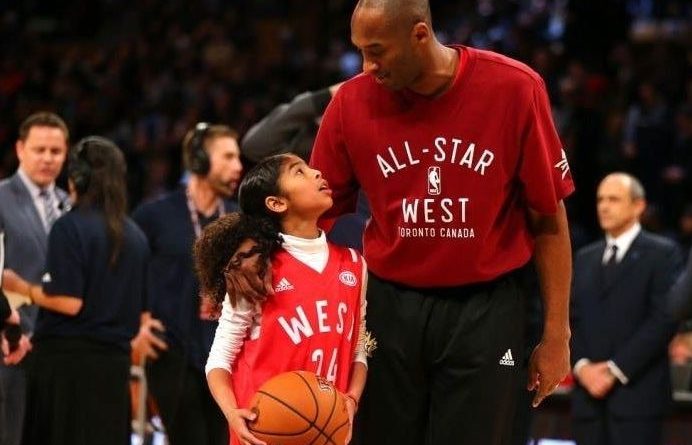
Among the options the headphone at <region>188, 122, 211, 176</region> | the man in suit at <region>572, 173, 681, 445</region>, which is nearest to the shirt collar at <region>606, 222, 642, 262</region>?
the man in suit at <region>572, 173, 681, 445</region>

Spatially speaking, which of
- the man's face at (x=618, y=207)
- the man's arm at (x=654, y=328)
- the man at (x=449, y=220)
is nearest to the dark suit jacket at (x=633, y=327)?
the man's arm at (x=654, y=328)

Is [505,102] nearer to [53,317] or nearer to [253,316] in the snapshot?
[253,316]

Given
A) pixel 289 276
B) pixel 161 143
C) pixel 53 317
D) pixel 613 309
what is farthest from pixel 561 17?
pixel 289 276

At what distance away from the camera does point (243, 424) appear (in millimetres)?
3783

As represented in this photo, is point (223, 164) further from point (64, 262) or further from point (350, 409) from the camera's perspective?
point (350, 409)

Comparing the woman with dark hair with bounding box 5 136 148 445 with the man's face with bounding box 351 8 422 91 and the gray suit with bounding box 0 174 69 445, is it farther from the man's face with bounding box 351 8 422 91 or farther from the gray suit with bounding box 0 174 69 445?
the man's face with bounding box 351 8 422 91

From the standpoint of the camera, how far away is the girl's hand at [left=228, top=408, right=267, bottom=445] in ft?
12.3

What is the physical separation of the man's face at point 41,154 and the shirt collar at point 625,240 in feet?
10.7

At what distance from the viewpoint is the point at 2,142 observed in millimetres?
16641

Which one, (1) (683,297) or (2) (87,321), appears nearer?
(1) (683,297)

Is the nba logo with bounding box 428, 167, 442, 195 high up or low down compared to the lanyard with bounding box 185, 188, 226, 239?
down

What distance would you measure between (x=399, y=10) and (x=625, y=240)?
178 inches

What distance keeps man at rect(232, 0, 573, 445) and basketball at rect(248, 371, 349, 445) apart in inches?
5.9

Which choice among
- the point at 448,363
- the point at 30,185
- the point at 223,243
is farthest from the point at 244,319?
the point at 30,185
